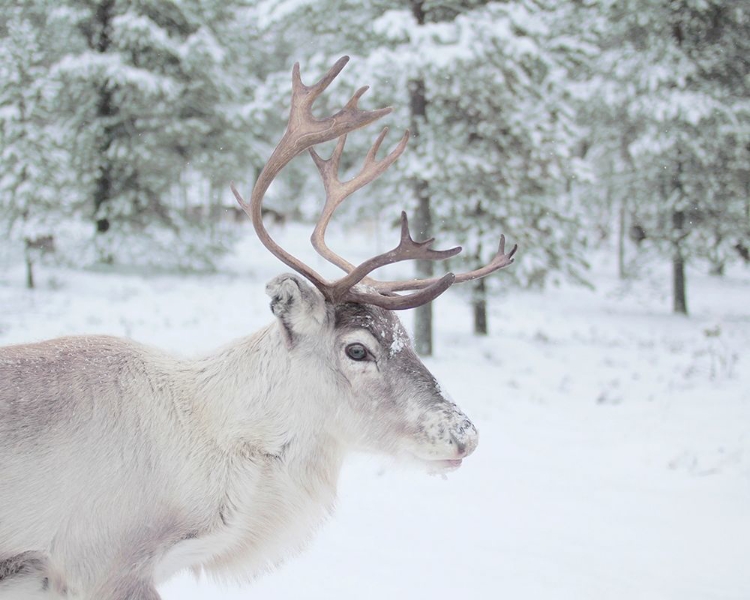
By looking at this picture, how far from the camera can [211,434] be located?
2.62 m

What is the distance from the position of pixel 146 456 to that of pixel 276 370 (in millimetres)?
610

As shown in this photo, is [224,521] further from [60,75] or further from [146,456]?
[60,75]

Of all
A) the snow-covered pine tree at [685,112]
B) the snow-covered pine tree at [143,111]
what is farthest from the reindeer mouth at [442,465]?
Answer: the snow-covered pine tree at [143,111]

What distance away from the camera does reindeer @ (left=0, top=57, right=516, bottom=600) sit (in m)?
2.28

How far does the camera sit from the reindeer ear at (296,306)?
250 centimetres

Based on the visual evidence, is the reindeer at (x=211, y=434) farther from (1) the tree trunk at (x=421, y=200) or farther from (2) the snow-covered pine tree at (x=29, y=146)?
(2) the snow-covered pine tree at (x=29, y=146)

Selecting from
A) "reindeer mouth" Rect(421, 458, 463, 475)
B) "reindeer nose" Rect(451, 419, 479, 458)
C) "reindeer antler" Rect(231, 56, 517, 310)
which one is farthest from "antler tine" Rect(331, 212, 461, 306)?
"reindeer mouth" Rect(421, 458, 463, 475)

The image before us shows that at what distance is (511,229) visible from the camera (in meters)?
9.94

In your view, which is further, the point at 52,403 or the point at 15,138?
the point at 15,138

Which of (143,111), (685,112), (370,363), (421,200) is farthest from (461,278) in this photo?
(143,111)

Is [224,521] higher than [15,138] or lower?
lower

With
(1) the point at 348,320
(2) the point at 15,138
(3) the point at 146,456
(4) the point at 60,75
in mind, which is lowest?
(3) the point at 146,456

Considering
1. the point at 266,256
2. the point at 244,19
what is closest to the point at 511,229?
the point at 244,19

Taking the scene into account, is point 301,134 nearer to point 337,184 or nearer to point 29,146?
point 337,184
